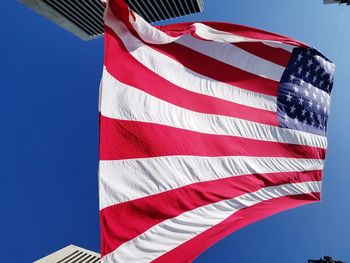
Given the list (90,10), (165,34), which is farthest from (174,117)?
(90,10)

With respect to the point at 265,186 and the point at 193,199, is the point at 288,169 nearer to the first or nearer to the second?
the point at 265,186

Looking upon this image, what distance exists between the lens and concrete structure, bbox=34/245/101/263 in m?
81.6

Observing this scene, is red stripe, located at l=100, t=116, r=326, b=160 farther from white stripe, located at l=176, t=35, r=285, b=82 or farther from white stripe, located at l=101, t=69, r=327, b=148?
white stripe, located at l=176, t=35, r=285, b=82

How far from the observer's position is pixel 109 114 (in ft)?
17.1

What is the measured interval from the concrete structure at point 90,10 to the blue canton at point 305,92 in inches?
2586

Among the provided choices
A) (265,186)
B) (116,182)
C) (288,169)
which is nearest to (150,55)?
(116,182)

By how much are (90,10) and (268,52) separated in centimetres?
7170

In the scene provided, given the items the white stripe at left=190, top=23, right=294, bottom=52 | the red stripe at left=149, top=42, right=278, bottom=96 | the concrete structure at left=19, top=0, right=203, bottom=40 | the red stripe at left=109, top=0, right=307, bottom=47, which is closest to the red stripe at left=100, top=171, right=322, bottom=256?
the red stripe at left=149, top=42, right=278, bottom=96

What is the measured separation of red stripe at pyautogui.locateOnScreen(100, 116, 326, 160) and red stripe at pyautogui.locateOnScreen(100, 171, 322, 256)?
718 millimetres

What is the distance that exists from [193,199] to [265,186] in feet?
8.96

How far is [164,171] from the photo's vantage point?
586cm

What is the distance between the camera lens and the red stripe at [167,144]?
16.9 ft

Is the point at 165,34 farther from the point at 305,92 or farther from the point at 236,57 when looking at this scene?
the point at 305,92

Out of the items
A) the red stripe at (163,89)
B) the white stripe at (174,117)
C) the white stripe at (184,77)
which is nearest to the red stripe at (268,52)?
the white stripe at (184,77)
